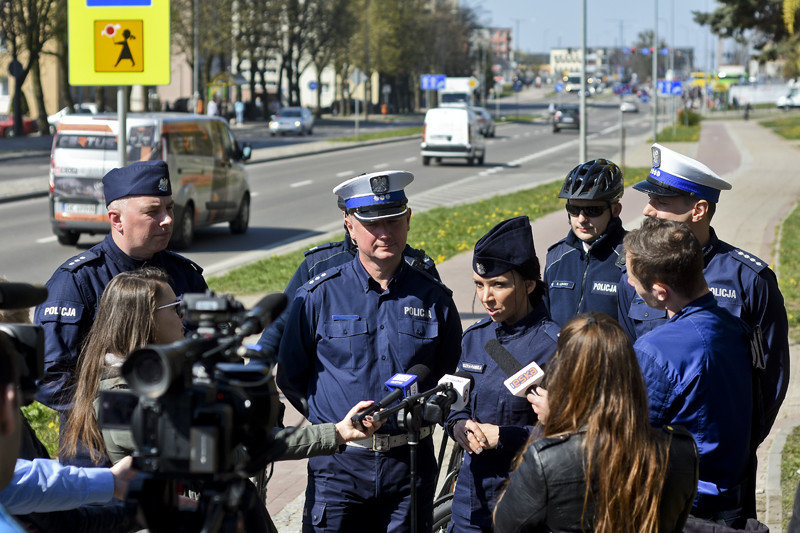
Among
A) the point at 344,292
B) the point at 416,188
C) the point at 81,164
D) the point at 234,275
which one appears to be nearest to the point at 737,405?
the point at 344,292

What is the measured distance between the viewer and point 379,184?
4129 millimetres

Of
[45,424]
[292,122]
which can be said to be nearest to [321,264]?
[45,424]

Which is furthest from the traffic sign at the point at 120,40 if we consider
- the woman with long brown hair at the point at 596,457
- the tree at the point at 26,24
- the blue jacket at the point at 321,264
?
the tree at the point at 26,24

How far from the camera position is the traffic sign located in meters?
7.68

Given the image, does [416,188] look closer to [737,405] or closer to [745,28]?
[745,28]

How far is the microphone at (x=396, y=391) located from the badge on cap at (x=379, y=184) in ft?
3.16

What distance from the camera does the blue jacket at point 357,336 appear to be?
3988 mm

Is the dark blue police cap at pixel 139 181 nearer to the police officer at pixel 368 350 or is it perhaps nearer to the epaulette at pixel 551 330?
the police officer at pixel 368 350

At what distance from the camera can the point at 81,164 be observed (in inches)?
639

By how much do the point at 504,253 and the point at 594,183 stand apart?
136 centimetres

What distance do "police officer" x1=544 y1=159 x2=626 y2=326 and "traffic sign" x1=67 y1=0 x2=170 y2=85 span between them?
12.6 ft

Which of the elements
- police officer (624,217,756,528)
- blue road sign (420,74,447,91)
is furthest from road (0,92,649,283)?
blue road sign (420,74,447,91)

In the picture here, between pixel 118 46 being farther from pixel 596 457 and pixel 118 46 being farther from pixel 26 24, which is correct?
pixel 26 24

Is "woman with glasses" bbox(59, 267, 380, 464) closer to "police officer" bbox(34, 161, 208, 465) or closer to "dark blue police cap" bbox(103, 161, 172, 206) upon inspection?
"police officer" bbox(34, 161, 208, 465)
